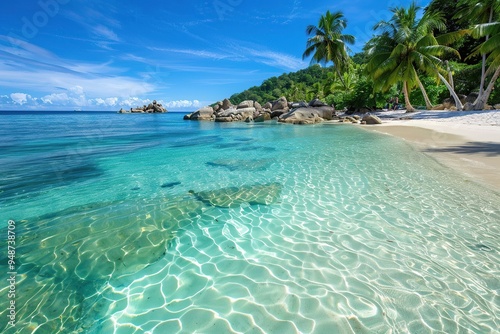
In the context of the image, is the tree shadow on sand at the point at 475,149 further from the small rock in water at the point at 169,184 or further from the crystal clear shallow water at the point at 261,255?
the small rock in water at the point at 169,184

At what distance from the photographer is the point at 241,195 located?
5.55 m

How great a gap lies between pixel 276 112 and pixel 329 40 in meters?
12.0

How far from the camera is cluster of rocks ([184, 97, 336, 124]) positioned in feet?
90.4

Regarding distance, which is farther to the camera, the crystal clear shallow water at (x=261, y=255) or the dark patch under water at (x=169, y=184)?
the dark patch under water at (x=169, y=184)

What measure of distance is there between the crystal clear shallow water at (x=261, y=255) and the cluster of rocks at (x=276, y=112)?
21869 millimetres

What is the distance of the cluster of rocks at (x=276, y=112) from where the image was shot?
90.4 ft

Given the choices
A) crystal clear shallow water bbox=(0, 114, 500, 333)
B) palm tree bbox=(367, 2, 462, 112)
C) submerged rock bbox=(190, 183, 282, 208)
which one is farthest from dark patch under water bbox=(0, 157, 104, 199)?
palm tree bbox=(367, 2, 462, 112)

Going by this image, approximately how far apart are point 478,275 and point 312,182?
3.77 meters

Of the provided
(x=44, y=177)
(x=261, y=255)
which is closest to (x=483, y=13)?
(x=261, y=255)

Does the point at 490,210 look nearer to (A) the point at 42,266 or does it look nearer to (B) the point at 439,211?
(B) the point at 439,211

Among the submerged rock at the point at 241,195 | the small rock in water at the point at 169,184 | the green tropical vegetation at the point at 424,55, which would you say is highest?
the green tropical vegetation at the point at 424,55

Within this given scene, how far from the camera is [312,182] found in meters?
6.23

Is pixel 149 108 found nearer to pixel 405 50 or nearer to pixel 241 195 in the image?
pixel 405 50

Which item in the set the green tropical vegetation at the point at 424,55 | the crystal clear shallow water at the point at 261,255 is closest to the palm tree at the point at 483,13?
the green tropical vegetation at the point at 424,55
